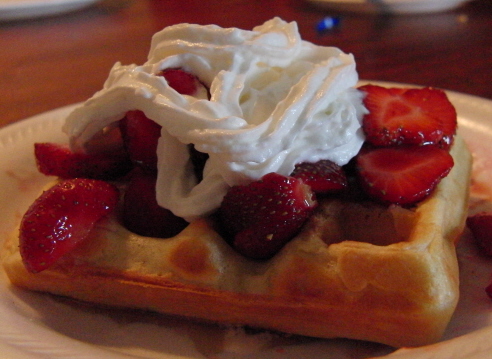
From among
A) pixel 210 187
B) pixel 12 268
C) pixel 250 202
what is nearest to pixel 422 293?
pixel 250 202

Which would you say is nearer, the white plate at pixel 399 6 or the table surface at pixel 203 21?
the table surface at pixel 203 21

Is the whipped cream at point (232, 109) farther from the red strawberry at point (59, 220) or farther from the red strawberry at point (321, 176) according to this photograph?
the red strawberry at point (59, 220)


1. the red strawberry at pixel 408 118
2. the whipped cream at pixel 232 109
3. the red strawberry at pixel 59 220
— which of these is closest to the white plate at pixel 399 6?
the red strawberry at pixel 408 118

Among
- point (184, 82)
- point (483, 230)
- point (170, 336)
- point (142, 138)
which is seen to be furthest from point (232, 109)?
point (483, 230)

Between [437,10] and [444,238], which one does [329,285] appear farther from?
[437,10]

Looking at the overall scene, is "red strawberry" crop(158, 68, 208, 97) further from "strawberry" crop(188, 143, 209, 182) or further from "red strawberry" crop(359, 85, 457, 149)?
"red strawberry" crop(359, 85, 457, 149)

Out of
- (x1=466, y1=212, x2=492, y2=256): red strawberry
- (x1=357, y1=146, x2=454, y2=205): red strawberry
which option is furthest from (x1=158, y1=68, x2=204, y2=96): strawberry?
(x1=466, y1=212, x2=492, y2=256): red strawberry
